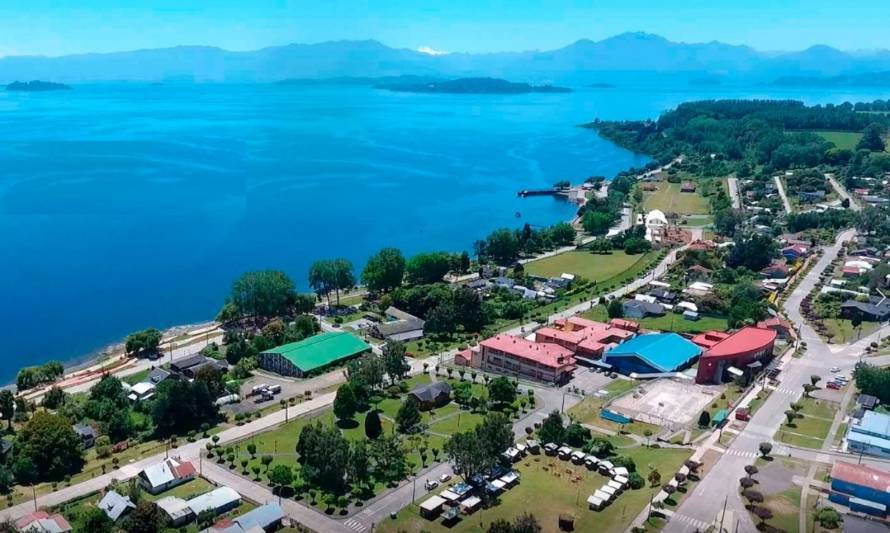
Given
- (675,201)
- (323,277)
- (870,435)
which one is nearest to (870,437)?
(870,435)

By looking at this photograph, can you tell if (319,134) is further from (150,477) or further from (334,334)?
(150,477)

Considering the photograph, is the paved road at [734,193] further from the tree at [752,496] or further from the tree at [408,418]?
the tree at [408,418]

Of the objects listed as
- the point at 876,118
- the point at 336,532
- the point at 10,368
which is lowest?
the point at 10,368

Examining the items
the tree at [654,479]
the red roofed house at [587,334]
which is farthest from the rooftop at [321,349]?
the tree at [654,479]

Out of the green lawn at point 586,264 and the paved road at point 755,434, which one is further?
the green lawn at point 586,264

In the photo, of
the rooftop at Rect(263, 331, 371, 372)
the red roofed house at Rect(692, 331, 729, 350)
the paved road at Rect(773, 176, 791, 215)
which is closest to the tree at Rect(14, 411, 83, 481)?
the rooftop at Rect(263, 331, 371, 372)

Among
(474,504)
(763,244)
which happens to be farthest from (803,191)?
(474,504)

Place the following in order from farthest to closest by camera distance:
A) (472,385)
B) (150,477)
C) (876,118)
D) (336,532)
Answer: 1. (876,118)
2. (472,385)
3. (150,477)
4. (336,532)

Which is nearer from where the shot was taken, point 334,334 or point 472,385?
point 472,385

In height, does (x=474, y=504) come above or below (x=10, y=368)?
above
